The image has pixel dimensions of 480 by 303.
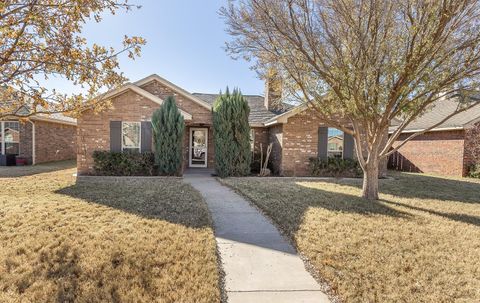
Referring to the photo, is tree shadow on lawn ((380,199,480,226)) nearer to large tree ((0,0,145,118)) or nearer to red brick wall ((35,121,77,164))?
large tree ((0,0,145,118))

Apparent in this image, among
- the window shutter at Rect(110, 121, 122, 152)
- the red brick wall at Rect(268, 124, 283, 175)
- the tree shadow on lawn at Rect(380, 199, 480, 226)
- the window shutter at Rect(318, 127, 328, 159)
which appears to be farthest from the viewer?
the red brick wall at Rect(268, 124, 283, 175)

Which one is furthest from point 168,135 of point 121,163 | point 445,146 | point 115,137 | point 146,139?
point 445,146

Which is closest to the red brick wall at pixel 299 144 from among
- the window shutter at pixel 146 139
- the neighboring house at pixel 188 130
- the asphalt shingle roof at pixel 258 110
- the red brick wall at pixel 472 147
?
the neighboring house at pixel 188 130

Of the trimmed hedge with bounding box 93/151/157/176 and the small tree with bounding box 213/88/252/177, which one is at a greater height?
the small tree with bounding box 213/88/252/177

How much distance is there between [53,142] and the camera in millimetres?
17859

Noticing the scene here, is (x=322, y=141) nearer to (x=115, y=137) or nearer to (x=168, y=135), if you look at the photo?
(x=168, y=135)

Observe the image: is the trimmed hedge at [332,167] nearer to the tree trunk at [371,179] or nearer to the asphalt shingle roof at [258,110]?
the asphalt shingle roof at [258,110]

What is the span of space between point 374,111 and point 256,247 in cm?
492

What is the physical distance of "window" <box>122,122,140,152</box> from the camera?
1217cm

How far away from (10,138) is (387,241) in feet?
63.5

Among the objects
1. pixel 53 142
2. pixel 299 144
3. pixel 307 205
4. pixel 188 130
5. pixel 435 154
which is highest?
pixel 188 130

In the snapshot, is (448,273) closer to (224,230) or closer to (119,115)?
(224,230)

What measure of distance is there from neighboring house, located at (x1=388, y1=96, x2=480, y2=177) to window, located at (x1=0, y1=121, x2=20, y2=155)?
22.1m

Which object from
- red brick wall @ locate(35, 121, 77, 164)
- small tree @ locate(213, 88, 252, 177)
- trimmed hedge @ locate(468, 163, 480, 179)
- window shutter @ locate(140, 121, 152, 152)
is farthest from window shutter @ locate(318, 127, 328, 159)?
red brick wall @ locate(35, 121, 77, 164)
